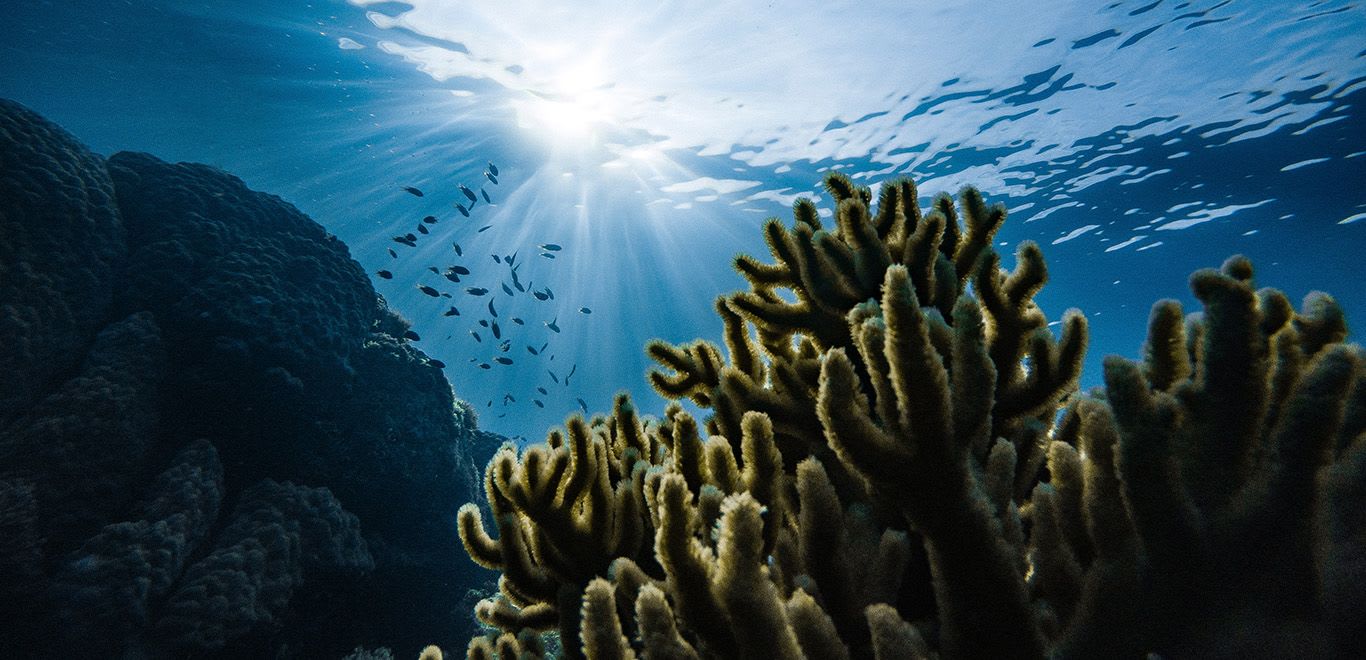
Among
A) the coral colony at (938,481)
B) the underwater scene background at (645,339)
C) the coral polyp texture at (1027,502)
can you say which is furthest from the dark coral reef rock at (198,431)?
the coral polyp texture at (1027,502)

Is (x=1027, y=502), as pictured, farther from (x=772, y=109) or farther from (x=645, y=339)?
(x=772, y=109)

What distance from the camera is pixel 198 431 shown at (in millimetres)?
9336

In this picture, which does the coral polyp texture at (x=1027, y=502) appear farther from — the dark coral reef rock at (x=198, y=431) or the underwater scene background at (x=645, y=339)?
the dark coral reef rock at (x=198, y=431)

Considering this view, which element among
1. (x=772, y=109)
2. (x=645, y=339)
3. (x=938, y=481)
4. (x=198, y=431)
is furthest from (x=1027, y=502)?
(x=772, y=109)

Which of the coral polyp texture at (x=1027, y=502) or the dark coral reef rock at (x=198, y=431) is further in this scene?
the dark coral reef rock at (x=198, y=431)

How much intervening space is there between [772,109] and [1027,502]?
16.3 metres

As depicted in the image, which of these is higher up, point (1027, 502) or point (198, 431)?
point (198, 431)

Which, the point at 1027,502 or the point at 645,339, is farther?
the point at 645,339

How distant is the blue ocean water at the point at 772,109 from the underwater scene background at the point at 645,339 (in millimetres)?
126

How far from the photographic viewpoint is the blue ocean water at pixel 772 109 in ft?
41.7

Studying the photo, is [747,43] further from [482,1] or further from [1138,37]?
[1138,37]

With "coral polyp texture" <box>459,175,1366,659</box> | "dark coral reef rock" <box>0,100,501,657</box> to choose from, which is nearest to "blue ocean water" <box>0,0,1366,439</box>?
A: "dark coral reef rock" <box>0,100,501,657</box>

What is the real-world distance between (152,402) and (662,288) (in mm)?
34745

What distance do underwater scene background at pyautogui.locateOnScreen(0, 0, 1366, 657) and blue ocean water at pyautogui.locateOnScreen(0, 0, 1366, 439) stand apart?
0.13 metres
